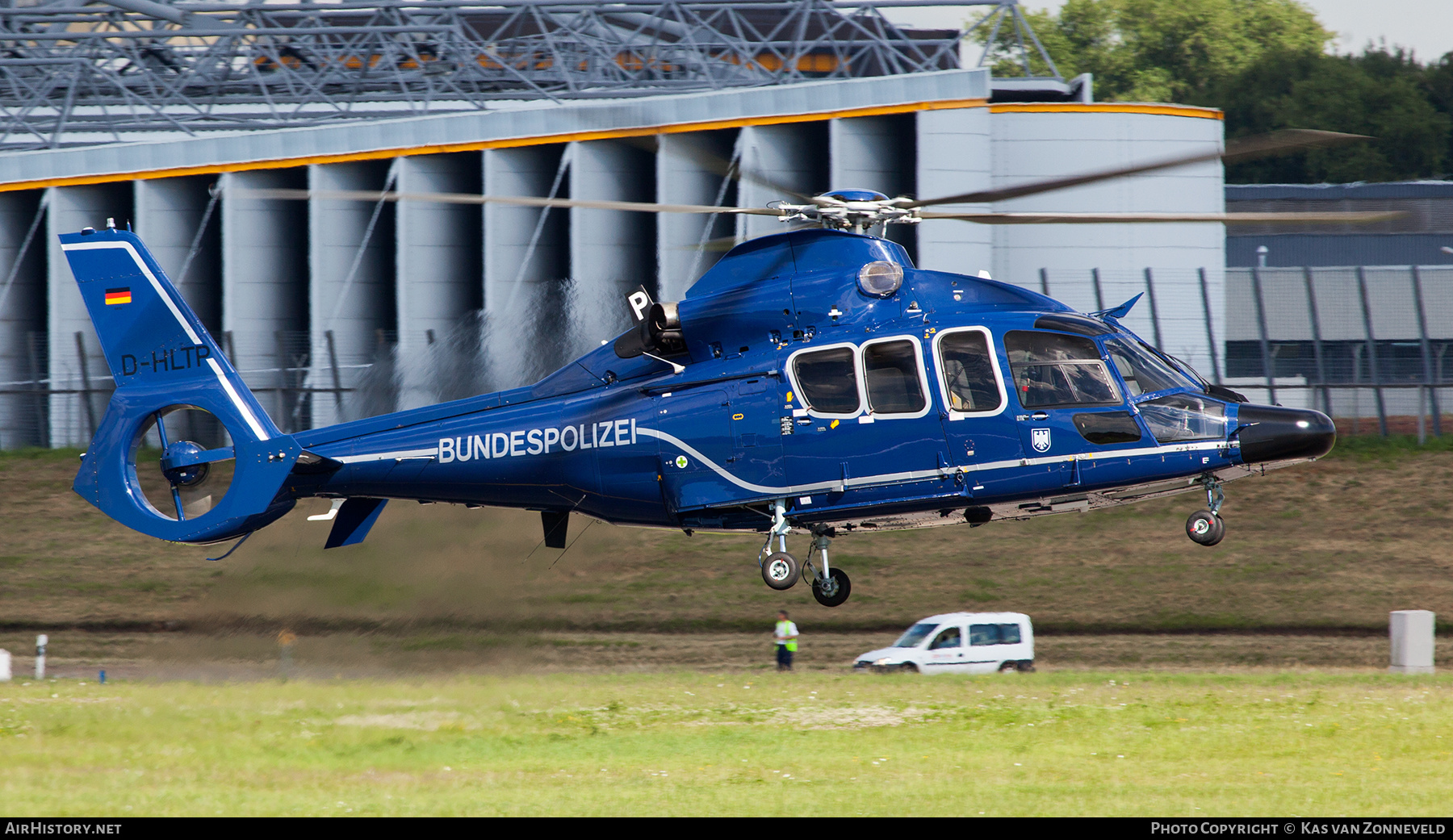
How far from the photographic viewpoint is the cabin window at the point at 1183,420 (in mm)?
12977

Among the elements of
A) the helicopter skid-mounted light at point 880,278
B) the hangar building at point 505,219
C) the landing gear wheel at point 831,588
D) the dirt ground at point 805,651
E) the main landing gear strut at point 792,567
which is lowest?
the dirt ground at point 805,651

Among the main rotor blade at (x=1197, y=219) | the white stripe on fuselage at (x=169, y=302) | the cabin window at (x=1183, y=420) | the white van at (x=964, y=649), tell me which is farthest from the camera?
the white van at (x=964, y=649)

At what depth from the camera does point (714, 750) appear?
54.5ft

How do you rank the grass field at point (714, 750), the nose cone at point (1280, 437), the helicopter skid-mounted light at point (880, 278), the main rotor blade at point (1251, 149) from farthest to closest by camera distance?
the grass field at point (714, 750), the helicopter skid-mounted light at point (880, 278), the nose cone at point (1280, 437), the main rotor blade at point (1251, 149)

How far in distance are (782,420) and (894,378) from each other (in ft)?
3.71

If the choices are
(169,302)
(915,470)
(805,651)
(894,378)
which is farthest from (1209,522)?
(805,651)

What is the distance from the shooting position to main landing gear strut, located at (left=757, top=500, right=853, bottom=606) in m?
13.4

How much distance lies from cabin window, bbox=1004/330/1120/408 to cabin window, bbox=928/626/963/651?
11.6 m

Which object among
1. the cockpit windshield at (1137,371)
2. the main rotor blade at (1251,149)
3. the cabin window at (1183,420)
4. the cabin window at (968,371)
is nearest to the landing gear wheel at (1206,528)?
the cabin window at (1183,420)

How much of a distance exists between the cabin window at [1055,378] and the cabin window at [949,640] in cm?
1158

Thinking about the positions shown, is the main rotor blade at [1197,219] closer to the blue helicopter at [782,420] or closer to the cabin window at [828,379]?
the blue helicopter at [782,420]

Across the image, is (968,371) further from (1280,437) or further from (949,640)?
(949,640)

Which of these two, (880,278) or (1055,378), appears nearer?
(1055,378)

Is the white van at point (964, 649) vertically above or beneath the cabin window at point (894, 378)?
beneath
